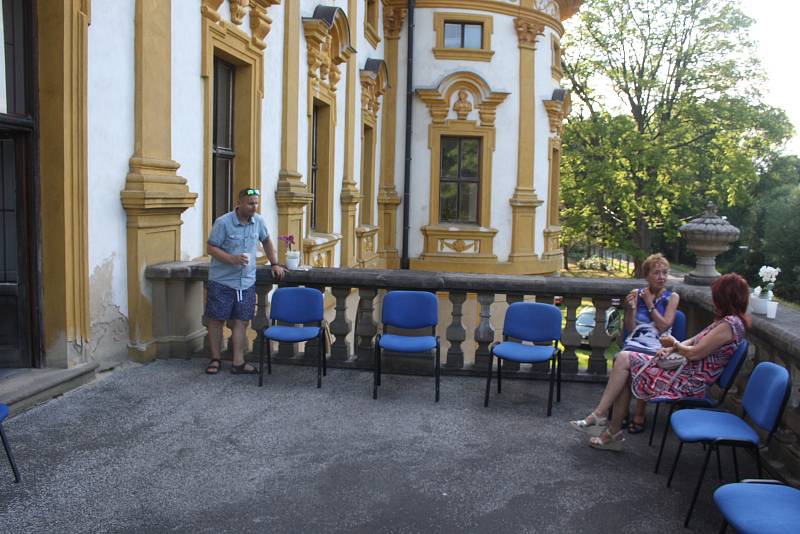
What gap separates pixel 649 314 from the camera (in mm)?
5359

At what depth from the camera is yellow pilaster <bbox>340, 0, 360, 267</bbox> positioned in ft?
41.4

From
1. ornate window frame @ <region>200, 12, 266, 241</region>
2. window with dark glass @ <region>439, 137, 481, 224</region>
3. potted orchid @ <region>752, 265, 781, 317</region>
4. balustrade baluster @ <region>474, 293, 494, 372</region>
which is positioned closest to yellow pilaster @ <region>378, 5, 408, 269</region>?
window with dark glass @ <region>439, 137, 481, 224</region>

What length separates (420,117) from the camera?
56.2ft

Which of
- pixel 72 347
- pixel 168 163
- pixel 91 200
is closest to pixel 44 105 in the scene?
pixel 91 200

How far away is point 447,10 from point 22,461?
1473 cm

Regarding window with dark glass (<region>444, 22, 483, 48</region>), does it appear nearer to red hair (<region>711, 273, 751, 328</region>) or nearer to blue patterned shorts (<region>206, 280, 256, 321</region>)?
blue patterned shorts (<region>206, 280, 256, 321</region>)

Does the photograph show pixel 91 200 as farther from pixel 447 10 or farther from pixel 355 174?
pixel 447 10

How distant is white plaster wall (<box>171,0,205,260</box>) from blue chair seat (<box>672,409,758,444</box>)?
15.6ft

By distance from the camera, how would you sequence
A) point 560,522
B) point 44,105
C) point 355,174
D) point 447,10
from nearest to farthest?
point 560,522 → point 44,105 → point 355,174 → point 447,10

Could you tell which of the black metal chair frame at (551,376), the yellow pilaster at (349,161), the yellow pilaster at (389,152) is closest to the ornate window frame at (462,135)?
the yellow pilaster at (389,152)

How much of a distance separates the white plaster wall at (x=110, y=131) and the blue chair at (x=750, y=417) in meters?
4.31

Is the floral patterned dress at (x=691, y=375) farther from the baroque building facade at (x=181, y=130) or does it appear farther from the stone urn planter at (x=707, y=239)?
the baroque building facade at (x=181, y=130)

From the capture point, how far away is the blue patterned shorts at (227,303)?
625 cm

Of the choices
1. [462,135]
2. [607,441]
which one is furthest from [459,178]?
[607,441]
